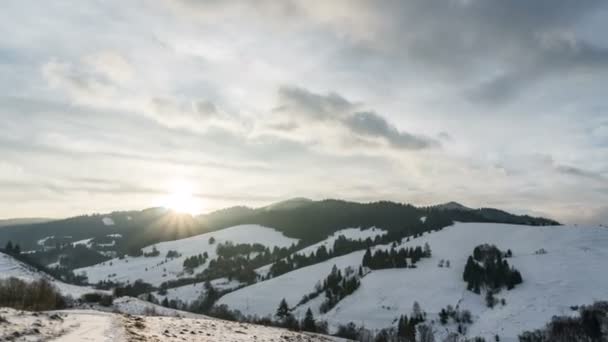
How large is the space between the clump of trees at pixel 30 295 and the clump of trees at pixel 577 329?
171m

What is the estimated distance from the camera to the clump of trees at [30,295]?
278 ft

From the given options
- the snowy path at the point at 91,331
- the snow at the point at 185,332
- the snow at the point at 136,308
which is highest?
the snowy path at the point at 91,331

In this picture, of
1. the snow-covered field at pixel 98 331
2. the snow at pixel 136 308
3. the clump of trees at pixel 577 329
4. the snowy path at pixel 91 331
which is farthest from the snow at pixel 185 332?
the clump of trees at pixel 577 329

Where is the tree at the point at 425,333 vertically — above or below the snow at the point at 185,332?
below

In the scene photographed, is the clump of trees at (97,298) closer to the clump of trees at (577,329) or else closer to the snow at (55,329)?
the snow at (55,329)

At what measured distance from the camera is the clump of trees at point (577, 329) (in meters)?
165

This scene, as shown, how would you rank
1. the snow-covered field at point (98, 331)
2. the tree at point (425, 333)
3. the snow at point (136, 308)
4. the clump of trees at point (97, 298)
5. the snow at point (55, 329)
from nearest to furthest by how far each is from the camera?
the snow at point (55, 329)
the snow-covered field at point (98, 331)
the snow at point (136, 308)
the clump of trees at point (97, 298)
the tree at point (425, 333)

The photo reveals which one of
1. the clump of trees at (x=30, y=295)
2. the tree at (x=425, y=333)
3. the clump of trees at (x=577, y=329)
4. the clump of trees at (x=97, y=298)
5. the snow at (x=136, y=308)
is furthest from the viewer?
the tree at (x=425, y=333)

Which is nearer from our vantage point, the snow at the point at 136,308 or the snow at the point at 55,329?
the snow at the point at 55,329

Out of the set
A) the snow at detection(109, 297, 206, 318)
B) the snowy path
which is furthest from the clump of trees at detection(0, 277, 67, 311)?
the snowy path

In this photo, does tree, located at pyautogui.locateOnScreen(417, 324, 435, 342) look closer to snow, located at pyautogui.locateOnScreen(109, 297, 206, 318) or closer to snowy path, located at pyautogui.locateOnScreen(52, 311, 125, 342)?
snow, located at pyautogui.locateOnScreen(109, 297, 206, 318)

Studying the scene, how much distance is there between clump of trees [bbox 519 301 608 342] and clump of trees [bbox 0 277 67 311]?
170875 mm

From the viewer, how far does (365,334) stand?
575 ft

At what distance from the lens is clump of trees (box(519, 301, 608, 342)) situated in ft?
541
